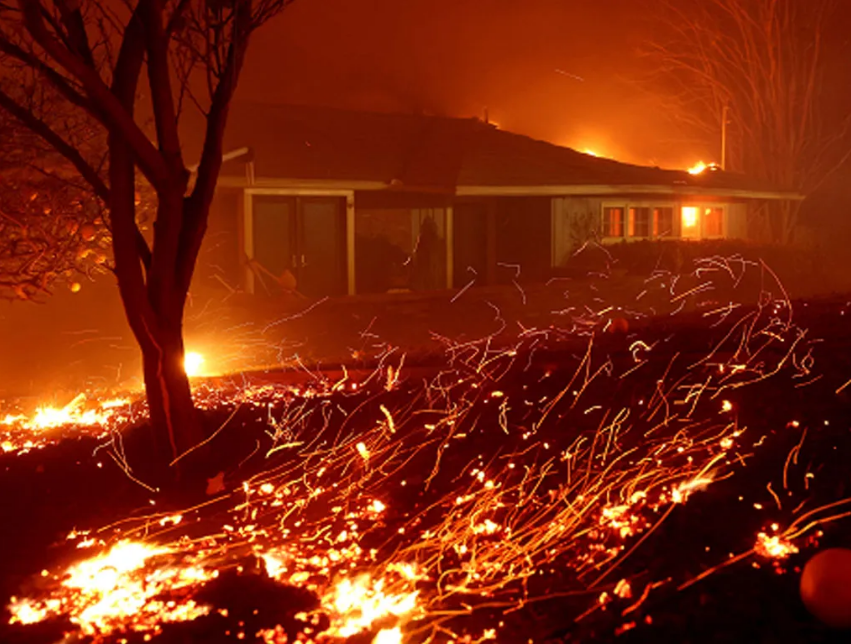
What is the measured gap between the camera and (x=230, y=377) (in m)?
10.1

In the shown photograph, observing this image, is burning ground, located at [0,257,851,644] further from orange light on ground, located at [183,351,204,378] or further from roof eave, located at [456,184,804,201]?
roof eave, located at [456,184,804,201]

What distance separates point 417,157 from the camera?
24.5 m

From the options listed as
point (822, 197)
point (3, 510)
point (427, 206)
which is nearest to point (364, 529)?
point (3, 510)

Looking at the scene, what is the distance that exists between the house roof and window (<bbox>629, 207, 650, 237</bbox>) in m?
1.10

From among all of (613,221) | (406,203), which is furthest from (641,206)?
(406,203)

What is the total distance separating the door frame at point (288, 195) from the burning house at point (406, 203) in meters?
0.04

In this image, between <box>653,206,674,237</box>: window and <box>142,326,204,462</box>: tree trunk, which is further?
<box>653,206,674,237</box>: window

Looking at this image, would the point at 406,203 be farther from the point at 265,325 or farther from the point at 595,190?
the point at 265,325

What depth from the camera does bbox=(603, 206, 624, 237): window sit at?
84.8ft

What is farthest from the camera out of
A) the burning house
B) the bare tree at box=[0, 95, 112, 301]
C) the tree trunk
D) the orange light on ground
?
the burning house

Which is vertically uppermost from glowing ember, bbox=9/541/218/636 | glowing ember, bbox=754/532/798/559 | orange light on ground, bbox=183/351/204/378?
glowing ember, bbox=754/532/798/559

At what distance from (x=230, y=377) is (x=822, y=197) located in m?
45.3

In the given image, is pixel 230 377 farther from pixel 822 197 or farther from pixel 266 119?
pixel 822 197

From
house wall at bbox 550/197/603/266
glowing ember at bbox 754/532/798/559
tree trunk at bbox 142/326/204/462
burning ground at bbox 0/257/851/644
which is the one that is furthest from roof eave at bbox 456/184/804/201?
glowing ember at bbox 754/532/798/559
